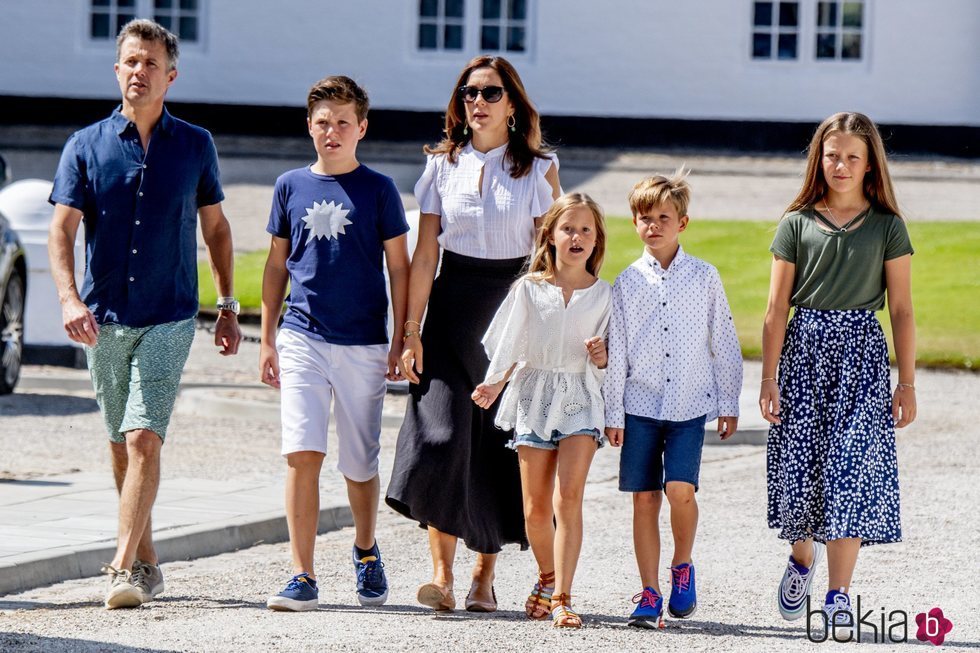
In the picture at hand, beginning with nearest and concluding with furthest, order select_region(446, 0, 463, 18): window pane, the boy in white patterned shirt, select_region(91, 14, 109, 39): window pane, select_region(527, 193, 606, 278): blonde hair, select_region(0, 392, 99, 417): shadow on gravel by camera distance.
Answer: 1. the boy in white patterned shirt
2. select_region(527, 193, 606, 278): blonde hair
3. select_region(0, 392, 99, 417): shadow on gravel
4. select_region(446, 0, 463, 18): window pane
5. select_region(91, 14, 109, 39): window pane

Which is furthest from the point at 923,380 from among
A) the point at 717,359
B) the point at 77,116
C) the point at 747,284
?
the point at 77,116

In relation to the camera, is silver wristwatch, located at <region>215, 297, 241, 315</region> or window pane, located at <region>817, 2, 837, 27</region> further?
window pane, located at <region>817, 2, 837, 27</region>

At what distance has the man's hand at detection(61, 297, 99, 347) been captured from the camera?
6082 millimetres

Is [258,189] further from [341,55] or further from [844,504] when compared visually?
[844,504]

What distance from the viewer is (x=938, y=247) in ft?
67.5

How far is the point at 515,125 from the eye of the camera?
20.9 feet

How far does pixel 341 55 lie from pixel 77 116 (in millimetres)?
4568

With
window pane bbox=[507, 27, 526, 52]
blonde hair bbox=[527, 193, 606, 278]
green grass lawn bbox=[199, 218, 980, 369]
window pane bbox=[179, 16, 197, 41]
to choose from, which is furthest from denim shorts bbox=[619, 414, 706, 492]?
window pane bbox=[179, 16, 197, 41]

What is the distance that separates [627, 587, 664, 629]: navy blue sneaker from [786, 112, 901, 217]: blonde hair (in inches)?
56.2

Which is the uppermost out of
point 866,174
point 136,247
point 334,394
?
point 866,174

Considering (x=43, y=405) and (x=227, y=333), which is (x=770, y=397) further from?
(x=43, y=405)

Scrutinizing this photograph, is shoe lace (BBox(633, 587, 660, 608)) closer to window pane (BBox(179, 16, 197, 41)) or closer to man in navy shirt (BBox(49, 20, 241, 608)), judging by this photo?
man in navy shirt (BBox(49, 20, 241, 608))

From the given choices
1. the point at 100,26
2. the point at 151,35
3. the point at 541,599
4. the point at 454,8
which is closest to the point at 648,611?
the point at 541,599

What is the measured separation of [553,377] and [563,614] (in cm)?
82
